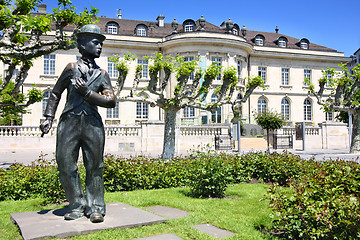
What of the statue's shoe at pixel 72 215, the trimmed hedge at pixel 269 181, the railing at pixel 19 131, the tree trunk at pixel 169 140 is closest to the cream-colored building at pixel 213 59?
the railing at pixel 19 131

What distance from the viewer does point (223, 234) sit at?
4652 millimetres

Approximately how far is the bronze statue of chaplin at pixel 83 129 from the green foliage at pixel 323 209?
2.49 metres

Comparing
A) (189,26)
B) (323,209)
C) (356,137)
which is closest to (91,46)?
(323,209)

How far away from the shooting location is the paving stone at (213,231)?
462 cm

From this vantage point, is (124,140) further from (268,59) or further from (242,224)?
(268,59)

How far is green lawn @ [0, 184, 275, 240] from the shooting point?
177 inches

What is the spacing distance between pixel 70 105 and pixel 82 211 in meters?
1.54

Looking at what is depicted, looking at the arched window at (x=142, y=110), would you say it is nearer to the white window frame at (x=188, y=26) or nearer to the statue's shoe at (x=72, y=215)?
the white window frame at (x=188, y=26)

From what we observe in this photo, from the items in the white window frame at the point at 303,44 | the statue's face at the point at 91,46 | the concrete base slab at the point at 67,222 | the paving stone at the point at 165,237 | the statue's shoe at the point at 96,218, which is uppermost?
the white window frame at the point at 303,44

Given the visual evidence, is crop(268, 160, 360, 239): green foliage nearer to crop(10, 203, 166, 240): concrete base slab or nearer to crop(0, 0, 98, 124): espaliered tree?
crop(10, 203, 166, 240): concrete base slab

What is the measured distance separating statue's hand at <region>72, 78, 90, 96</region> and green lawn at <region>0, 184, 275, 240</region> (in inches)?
73.1

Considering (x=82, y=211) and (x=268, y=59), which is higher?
(x=268, y=59)

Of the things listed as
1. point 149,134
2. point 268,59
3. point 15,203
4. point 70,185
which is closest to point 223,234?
point 70,185

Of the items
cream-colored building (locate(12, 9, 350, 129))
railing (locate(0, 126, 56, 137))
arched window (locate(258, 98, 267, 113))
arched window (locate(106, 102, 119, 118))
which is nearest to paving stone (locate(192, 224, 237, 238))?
railing (locate(0, 126, 56, 137))
